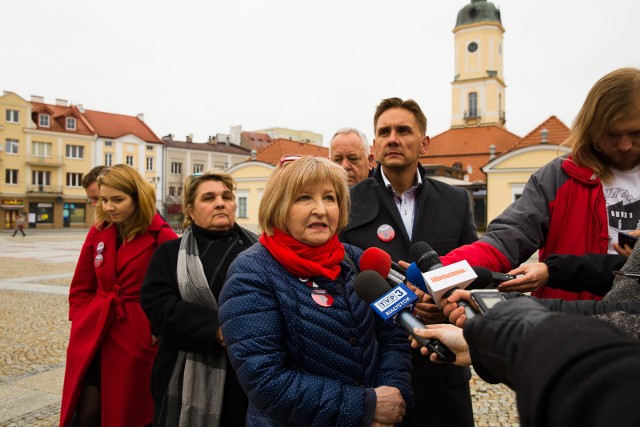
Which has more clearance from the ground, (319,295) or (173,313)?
(319,295)

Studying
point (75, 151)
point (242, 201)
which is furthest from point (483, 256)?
point (75, 151)

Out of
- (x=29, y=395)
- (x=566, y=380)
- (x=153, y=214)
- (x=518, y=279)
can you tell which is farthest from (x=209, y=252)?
(x=29, y=395)

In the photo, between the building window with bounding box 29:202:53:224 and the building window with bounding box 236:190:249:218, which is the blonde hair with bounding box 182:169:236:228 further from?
the building window with bounding box 29:202:53:224

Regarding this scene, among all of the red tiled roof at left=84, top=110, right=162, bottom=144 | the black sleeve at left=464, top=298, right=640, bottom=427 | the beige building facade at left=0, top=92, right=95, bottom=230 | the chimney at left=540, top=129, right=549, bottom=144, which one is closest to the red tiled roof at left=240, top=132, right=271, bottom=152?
the red tiled roof at left=84, top=110, right=162, bottom=144

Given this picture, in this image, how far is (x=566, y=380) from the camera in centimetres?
74

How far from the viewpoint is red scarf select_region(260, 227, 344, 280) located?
6.46ft

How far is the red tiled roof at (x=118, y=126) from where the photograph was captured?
5100 centimetres

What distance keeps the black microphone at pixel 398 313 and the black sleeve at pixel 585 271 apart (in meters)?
0.82

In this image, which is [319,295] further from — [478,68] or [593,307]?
[478,68]

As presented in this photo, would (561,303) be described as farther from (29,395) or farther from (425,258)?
(29,395)

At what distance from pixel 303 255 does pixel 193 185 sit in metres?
1.64

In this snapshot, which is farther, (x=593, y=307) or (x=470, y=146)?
(x=470, y=146)

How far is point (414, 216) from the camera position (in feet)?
9.90

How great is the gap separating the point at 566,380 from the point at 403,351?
141cm
